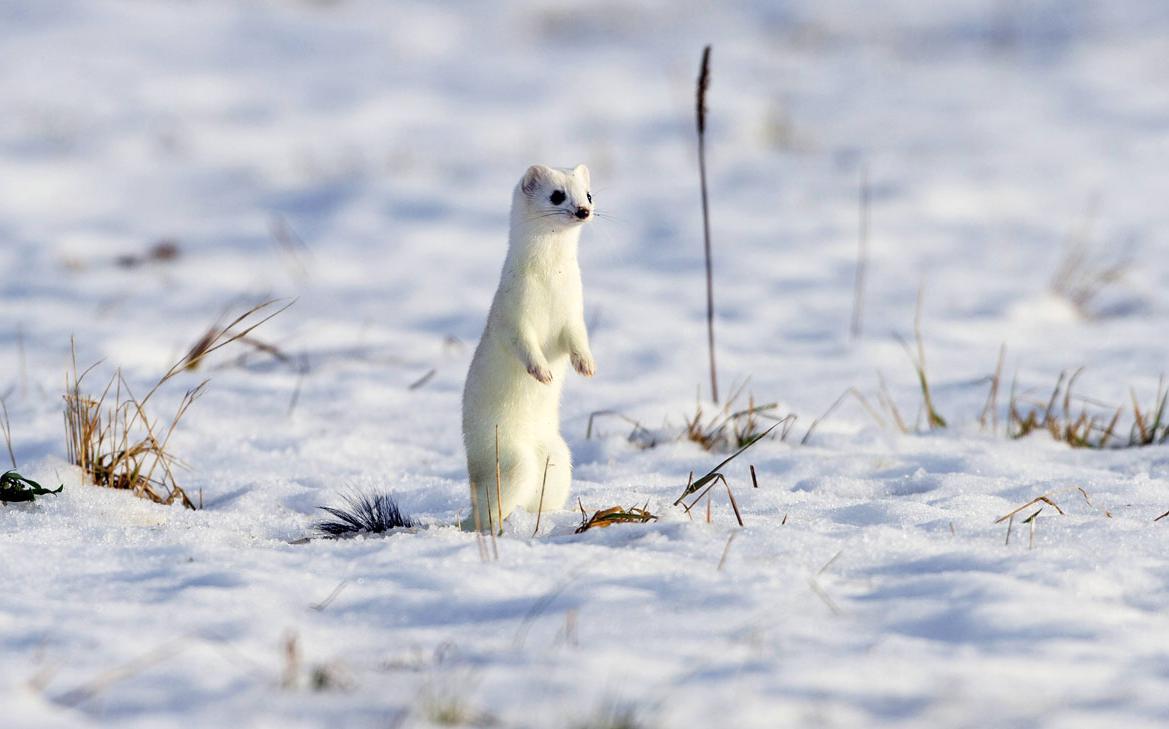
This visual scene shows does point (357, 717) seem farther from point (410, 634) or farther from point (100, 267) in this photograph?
point (100, 267)

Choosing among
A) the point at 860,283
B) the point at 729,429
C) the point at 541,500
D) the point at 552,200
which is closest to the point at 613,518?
the point at 541,500

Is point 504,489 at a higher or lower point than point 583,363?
lower

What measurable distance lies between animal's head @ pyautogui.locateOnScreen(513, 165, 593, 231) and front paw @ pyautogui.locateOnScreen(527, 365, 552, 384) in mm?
399

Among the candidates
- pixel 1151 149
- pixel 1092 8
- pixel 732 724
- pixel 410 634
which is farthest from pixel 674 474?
pixel 1092 8

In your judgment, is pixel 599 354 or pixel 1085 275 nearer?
pixel 599 354

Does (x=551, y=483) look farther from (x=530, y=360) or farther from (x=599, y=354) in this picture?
(x=599, y=354)

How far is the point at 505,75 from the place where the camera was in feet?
40.4

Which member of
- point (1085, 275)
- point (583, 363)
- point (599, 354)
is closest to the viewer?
point (583, 363)

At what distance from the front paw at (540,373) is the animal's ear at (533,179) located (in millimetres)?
509

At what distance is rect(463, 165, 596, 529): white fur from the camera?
3.16 m

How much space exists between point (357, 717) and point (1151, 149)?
8468 millimetres

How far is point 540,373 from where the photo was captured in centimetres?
313

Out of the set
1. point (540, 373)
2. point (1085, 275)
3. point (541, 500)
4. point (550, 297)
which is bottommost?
point (541, 500)

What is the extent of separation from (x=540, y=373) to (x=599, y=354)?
2.49m
